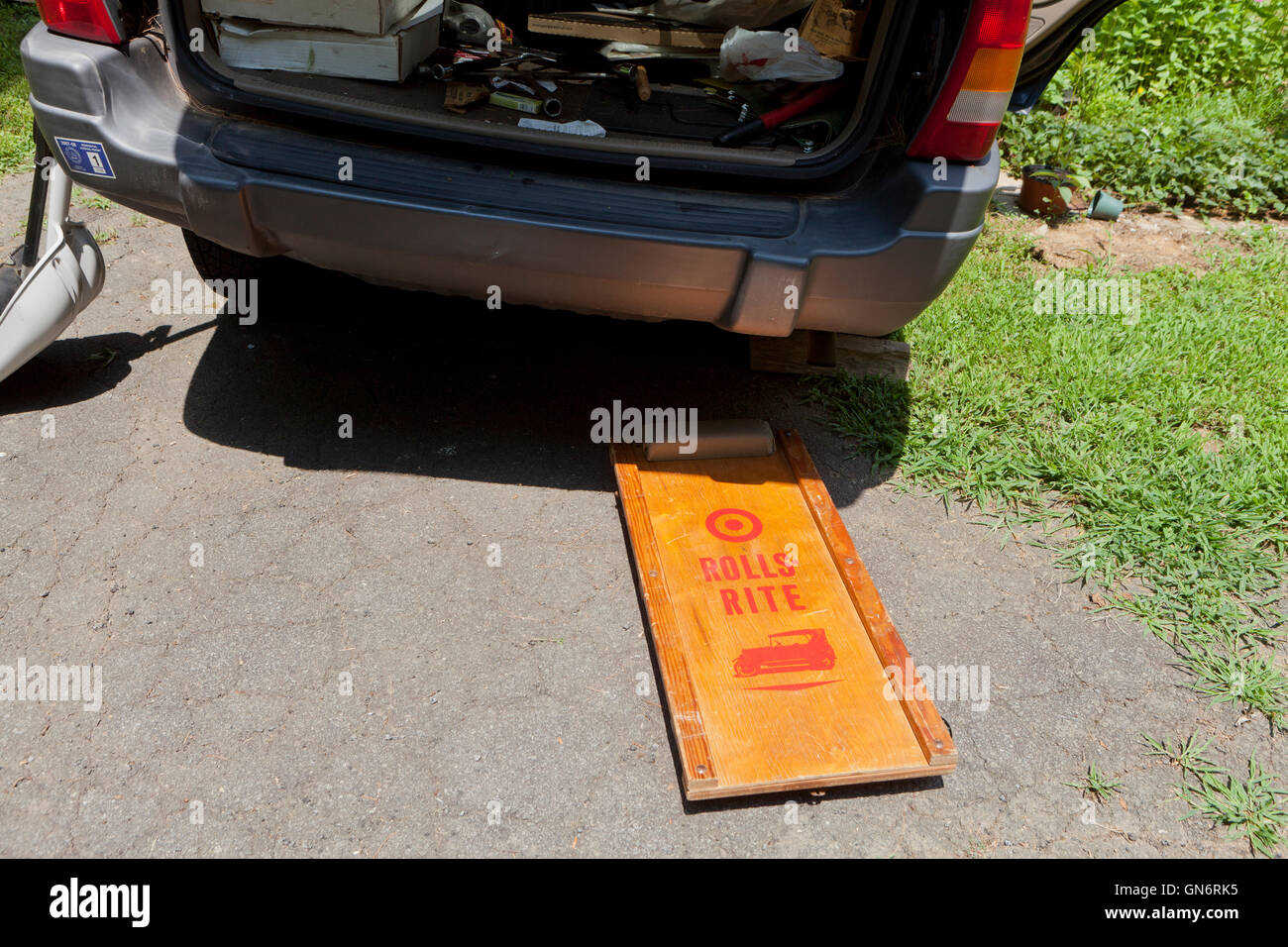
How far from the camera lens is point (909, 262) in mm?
2189

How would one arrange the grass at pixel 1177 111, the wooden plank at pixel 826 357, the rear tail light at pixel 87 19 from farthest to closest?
the grass at pixel 1177 111 → the wooden plank at pixel 826 357 → the rear tail light at pixel 87 19

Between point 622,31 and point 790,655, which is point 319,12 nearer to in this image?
point 622,31

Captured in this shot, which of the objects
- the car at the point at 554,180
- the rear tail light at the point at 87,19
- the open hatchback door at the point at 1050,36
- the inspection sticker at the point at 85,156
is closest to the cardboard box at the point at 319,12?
the car at the point at 554,180

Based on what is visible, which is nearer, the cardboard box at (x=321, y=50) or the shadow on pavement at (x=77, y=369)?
the cardboard box at (x=321, y=50)

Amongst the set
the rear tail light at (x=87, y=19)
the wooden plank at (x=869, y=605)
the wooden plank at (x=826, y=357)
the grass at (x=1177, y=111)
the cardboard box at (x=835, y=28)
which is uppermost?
the cardboard box at (x=835, y=28)

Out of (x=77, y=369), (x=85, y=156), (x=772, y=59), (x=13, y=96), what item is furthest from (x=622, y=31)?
(x=13, y=96)

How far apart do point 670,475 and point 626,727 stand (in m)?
0.83

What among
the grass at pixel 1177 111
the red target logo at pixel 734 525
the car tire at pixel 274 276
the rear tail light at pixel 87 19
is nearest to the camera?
the rear tail light at pixel 87 19

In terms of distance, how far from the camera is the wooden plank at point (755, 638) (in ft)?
6.39

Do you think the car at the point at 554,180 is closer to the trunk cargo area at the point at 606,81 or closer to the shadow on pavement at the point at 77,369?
the trunk cargo area at the point at 606,81

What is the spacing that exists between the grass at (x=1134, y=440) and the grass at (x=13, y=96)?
3.69 m

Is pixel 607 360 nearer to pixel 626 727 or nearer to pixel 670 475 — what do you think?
pixel 670 475

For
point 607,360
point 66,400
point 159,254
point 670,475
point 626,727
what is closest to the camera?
point 626,727
